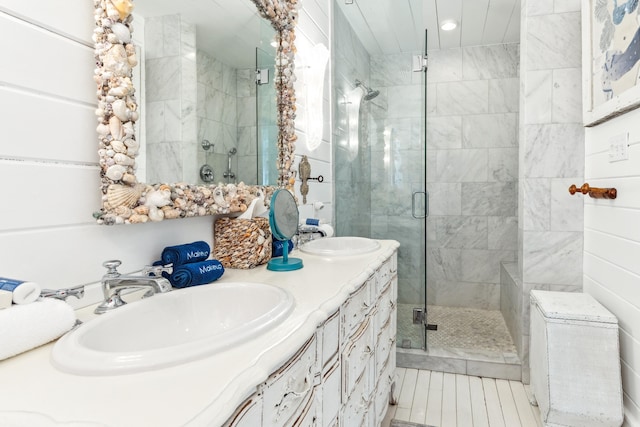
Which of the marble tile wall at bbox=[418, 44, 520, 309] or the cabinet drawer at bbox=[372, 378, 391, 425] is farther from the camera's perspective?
the marble tile wall at bbox=[418, 44, 520, 309]

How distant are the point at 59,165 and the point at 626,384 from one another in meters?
2.26

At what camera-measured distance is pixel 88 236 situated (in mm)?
986

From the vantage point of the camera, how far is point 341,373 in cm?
120

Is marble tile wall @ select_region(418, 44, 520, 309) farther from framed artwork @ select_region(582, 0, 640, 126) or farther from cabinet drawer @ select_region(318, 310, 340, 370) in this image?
cabinet drawer @ select_region(318, 310, 340, 370)

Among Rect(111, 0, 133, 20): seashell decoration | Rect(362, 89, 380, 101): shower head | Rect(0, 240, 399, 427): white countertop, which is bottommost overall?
Rect(0, 240, 399, 427): white countertop

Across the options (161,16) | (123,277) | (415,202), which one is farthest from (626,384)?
(161,16)

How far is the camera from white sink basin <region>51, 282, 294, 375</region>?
2.01ft

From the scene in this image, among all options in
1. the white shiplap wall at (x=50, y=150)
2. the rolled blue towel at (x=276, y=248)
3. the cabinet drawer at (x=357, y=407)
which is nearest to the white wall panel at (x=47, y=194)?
the white shiplap wall at (x=50, y=150)

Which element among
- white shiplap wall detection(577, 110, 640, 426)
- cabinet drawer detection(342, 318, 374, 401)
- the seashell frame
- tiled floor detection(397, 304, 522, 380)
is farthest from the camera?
tiled floor detection(397, 304, 522, 380)

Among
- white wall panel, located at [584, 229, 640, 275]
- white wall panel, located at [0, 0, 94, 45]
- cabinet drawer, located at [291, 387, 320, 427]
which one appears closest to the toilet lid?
white wall panel, located at [584, 229, 640, 275]

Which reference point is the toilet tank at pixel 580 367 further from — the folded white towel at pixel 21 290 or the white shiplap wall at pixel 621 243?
the folded white towel at pixel 21 290

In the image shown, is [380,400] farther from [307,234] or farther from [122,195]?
[122,195]

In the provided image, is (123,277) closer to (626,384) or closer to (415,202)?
(626,384)

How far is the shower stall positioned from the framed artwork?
987 millimetres
